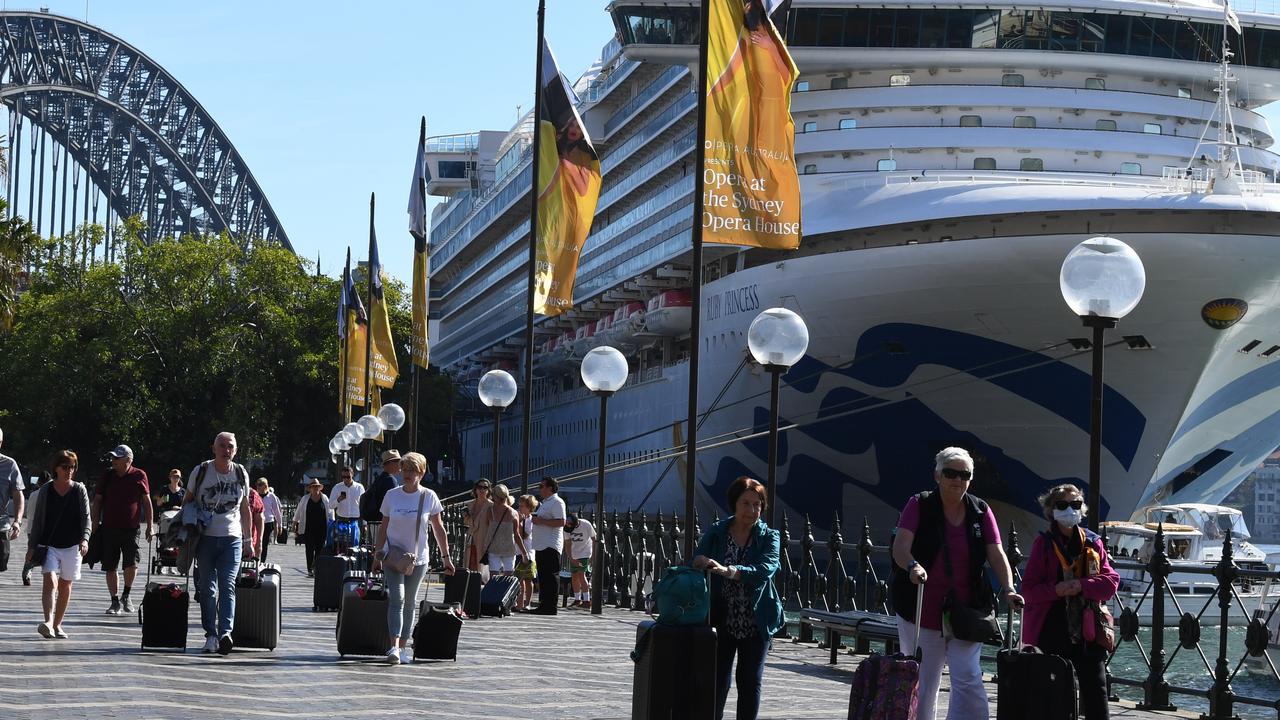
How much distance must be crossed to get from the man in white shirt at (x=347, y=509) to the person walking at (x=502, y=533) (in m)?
4.97

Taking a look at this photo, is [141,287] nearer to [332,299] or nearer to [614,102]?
[332,299]

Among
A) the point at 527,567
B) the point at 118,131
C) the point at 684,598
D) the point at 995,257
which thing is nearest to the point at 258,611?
the point at 684,598

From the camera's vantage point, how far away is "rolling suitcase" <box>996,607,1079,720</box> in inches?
330

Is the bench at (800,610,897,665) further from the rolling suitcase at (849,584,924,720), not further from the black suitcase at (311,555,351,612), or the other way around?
the black suitcase at (311,555,351,612)

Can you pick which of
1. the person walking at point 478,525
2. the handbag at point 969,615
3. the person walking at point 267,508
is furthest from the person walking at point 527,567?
the handbag at point 969,615

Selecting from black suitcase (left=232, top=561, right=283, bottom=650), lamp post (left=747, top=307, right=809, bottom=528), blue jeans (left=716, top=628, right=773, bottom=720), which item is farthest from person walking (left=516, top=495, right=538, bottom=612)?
blue jeans (left=716, top=628, right=773, bottom=720)

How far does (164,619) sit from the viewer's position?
1281 cm

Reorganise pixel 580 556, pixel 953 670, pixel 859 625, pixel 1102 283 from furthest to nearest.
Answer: pixel 580 556 < pixel 859 625 < pixel 1102 283 < pixel 953 670

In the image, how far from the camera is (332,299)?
6906cm

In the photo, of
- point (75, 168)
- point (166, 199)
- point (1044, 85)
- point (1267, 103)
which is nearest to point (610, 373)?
point (1044, 85)

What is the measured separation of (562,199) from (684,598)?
37.7 ft

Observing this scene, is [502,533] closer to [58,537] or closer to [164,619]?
[58,537]

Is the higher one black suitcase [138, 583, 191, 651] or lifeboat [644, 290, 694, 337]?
lifeboat [644, 290, 694, 337]

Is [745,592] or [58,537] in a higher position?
[58,537]
